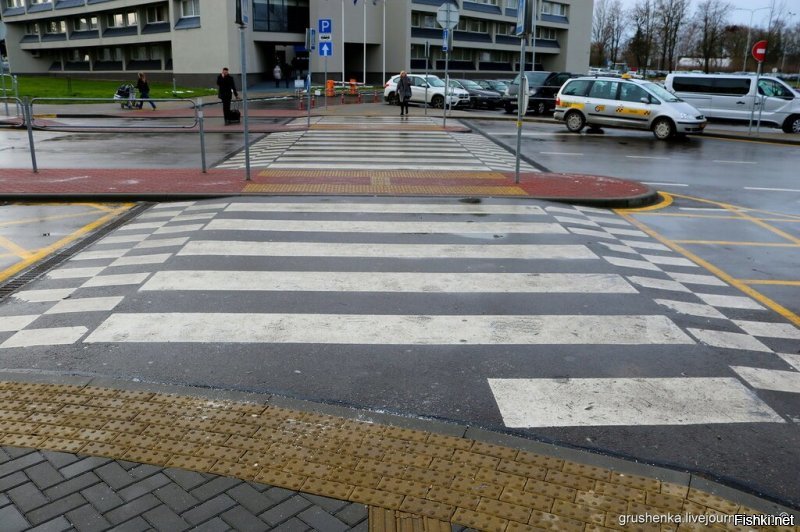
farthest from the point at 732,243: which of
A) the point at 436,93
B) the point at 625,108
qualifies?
the point at 436,93

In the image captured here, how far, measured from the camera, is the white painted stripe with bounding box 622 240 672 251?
29.7 ft

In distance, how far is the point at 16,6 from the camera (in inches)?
2881

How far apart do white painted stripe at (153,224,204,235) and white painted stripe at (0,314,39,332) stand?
312 centimetres

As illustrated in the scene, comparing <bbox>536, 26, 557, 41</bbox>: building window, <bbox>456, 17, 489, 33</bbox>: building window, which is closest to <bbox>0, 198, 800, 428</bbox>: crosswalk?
<bbox>456, 17, 489, 33</bbox>: building window

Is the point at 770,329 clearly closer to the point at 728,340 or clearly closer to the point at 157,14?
the point at 728,340

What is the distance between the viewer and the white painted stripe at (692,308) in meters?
6.50

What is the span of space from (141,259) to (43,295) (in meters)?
1.31

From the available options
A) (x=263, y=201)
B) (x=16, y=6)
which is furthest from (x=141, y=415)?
(x=16, y=6)

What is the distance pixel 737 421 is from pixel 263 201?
804 centimetres

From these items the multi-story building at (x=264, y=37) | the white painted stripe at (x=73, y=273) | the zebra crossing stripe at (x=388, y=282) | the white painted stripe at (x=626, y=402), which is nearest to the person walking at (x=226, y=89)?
the white painted stripe at (x=73, y=273)

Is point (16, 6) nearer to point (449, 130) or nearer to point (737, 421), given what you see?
point (449, 130)

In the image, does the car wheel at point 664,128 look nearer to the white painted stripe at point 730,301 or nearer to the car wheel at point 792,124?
the car wheel at point 792,124

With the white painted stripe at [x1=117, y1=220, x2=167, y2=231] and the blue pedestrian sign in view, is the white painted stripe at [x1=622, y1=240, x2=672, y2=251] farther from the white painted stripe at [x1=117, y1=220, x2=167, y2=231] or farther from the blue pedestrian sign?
the blue pedestrian sign

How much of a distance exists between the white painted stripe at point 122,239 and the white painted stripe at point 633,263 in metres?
5.78
